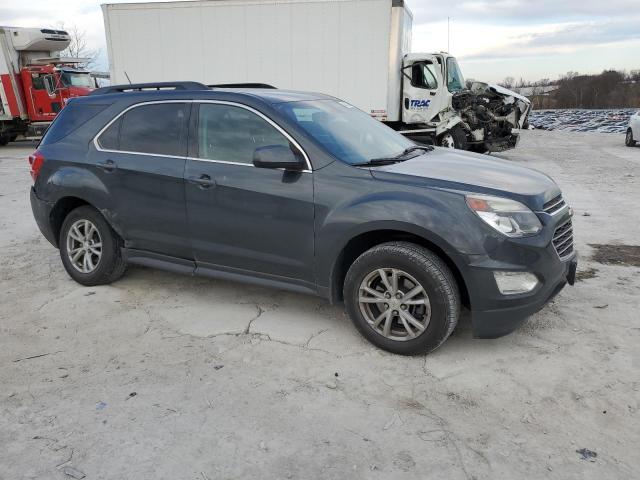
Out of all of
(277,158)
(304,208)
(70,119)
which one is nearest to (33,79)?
(70,119)

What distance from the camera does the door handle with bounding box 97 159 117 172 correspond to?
452cm

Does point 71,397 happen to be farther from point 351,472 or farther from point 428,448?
point 428,448

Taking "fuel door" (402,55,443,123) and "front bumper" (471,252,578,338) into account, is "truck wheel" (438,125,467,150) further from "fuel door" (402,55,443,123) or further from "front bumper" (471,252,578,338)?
"front bumper" (471,252,578,338)

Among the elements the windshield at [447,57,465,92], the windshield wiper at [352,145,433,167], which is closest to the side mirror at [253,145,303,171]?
the windshield wiper at [352,145,433,167]

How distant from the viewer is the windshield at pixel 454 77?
1380 cm

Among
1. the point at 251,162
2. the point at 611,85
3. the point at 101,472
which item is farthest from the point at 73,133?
the point at 611,85

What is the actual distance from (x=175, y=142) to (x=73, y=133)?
1.17m

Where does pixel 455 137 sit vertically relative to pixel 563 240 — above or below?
below

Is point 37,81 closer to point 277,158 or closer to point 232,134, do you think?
point 232,134

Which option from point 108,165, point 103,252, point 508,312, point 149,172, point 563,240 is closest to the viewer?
point 508,312

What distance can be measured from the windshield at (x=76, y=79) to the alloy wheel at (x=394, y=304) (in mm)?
17812

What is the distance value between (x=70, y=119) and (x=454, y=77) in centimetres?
1124

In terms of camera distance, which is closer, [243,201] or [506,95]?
[243,201]

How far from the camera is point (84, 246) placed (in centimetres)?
487
